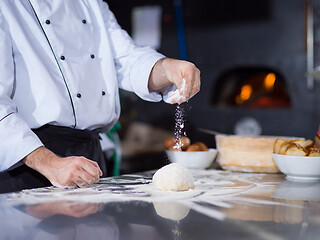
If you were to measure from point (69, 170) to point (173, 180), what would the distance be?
0.93 feet

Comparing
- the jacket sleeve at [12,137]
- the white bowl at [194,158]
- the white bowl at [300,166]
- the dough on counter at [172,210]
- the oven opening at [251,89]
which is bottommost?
the oven opening at [251,89]

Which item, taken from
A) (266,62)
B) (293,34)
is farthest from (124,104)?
(293,34)

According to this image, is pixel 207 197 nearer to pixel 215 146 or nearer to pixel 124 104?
pixel 215 146

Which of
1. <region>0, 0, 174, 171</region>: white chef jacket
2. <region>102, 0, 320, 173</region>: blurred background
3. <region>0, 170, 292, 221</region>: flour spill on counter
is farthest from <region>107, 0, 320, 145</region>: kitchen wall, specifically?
<region>0, 170, 292, 221</region>: flour spill on counter

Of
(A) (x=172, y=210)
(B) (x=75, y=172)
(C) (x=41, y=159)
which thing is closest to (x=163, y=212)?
(A) (x=172, y=210)

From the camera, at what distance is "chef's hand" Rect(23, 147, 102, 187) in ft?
3.75

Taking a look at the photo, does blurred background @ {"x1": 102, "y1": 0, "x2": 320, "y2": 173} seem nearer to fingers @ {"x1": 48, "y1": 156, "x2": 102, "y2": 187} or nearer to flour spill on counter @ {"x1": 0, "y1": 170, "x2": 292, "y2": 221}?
flour spill on counter @ {"x1": 0, "y1": 170, "x2": 292, "y2": 221}

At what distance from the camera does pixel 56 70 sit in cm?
148

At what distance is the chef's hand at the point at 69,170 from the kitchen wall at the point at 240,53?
3080 mm

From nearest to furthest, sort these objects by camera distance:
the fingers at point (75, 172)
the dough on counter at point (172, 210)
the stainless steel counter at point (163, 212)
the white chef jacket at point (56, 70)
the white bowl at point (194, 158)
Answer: the stainless steel counter at point (163, 212), the dough on counter at point (172, 210), the fingers at point (75, 172), the white chef jacket at point (56, 70), the white bowl at point (194, 158)

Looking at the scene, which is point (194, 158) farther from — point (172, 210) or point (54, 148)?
point (172, 210)

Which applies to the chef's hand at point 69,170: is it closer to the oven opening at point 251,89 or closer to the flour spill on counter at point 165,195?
the flour spill on counter at point 165,195

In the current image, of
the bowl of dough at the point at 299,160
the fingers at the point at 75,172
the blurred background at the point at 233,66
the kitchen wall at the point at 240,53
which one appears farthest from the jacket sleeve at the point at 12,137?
the kitchen wall at the point at 240,53

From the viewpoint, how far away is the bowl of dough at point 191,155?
158 cm
